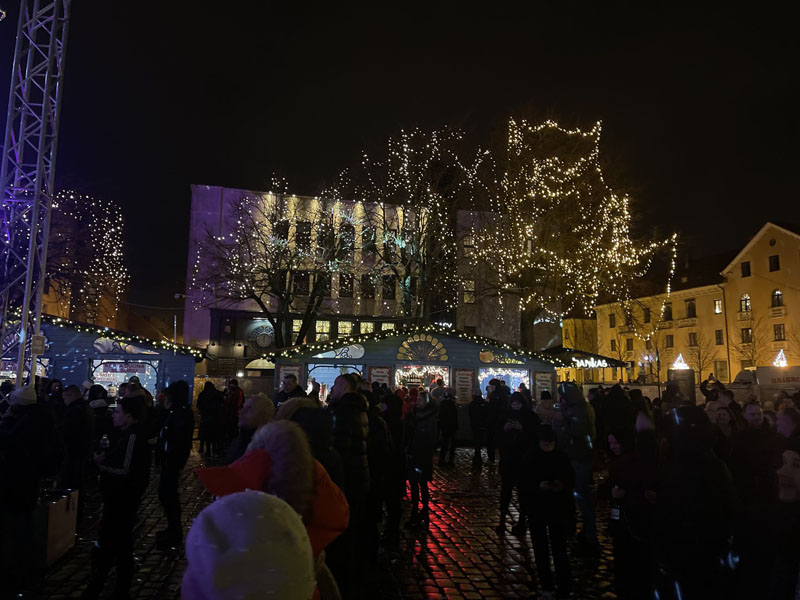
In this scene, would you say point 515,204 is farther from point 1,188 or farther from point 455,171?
point 1,188

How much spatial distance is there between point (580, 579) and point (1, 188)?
544 inches

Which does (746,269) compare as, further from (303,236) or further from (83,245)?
(83,245)

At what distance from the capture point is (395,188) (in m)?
26.6

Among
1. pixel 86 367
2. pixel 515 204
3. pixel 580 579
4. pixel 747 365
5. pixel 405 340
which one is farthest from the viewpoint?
pixel 747 365

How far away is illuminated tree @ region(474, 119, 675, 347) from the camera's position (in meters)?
24.8

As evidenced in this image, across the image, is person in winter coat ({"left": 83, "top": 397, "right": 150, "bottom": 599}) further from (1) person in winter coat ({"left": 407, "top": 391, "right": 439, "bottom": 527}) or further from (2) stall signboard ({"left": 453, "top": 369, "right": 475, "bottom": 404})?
(2) stall signboard ({"left": 453, "top": 369, "right": 475, "bottom": 404})

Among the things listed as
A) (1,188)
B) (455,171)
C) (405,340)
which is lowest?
(405,340)

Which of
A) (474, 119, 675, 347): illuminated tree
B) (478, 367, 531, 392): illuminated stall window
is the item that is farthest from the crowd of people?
(474, 119, 675, 347): illuminated tree

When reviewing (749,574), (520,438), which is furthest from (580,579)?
(749,574)

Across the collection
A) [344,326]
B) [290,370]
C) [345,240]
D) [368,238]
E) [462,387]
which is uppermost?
[368,238]

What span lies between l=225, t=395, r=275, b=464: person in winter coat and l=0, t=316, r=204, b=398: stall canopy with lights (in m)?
16.2

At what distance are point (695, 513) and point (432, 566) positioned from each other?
12.4 ft

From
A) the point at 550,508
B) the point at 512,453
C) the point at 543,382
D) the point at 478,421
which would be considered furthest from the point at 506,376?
the point at 550,508

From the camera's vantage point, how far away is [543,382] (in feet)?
72.8
